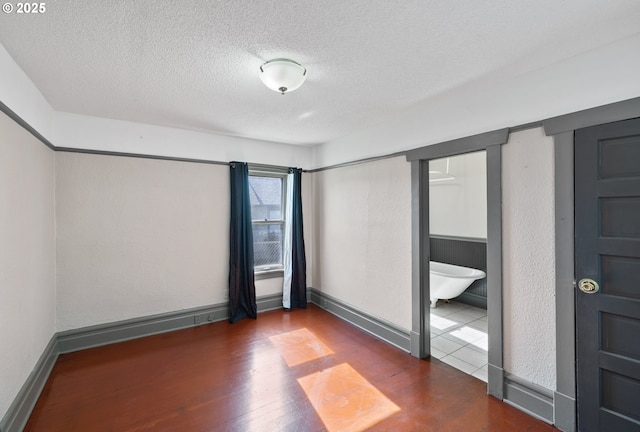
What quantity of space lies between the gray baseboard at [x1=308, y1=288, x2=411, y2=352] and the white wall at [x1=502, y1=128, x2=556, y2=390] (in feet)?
3.32

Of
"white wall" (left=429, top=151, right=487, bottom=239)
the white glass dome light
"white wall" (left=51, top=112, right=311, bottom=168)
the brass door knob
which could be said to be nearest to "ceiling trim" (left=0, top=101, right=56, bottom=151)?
"white wall" (left=51, top=112, right=311, bottom=168)

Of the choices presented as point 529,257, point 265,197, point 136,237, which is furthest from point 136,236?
point 529,257

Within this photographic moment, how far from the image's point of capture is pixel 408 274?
9.62ft

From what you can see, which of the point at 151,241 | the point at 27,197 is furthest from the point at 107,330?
the point at 27,197

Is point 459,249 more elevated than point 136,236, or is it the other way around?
point 136,236

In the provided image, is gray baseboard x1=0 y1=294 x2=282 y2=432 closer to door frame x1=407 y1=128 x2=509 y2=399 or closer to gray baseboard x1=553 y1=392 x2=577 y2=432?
door frame x1=407 y1=128 x2=509 y2=399

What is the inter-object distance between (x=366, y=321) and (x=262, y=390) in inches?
60.1

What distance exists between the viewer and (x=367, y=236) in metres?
3.47

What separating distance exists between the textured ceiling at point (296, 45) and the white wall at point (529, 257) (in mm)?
635

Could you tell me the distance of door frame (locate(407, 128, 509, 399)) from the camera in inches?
86.3

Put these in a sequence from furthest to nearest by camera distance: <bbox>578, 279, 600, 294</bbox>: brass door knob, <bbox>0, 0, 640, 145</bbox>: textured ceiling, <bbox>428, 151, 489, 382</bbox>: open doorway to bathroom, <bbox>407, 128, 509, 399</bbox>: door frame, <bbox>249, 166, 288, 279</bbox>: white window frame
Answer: <bbox>249, 166, 288, 279</bbox>: white window frame → <bbox>428, 151, 489, 382</bbox>: open doorway to bathroom → <bbox>407, 128, 509, 399</bbox>: door frame → <bbox>578, 279, 600, 294</bbox>: brass door knob → <bbox>0, 0, 640, 145</bbox>: textured ceiling

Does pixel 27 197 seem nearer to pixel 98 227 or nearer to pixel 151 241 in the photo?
pixel 98 227

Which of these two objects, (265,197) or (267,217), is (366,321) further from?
(265,197)

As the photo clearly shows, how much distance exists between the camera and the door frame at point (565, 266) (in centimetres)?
183
